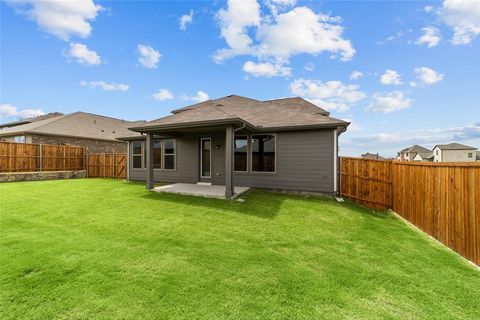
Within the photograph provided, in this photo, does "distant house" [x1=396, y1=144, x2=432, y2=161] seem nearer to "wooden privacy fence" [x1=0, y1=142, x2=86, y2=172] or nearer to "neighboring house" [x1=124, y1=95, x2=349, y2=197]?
"neighboring house" [x1=124, y1=95, x2=349, y2=197]

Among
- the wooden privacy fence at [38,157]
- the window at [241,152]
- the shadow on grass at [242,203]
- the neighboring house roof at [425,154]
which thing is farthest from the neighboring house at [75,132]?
the neighboring house roof at [425,154]

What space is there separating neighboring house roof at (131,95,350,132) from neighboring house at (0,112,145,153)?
777 centimetres

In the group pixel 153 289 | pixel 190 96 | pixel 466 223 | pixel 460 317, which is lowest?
pixel 460 317

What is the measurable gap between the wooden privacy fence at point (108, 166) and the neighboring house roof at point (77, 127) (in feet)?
5.87

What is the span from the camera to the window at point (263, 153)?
9834 millimetres

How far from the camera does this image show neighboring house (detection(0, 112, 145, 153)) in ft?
58.4

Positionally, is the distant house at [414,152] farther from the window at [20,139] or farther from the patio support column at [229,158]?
the window at [20,139]

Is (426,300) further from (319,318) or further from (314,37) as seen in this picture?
(314,37)

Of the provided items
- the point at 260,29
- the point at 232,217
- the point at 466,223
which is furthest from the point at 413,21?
the point at 232,217

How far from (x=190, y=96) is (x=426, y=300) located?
19172 millimetres

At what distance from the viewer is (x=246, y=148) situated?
33.4 feet

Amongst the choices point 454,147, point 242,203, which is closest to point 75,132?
point 242,203

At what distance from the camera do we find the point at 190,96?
19281mm

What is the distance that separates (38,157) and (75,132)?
5451 millimetres
